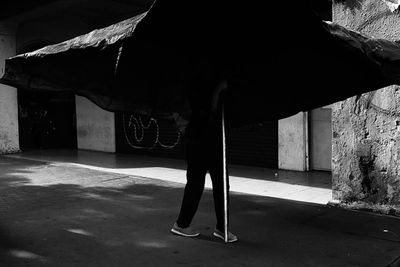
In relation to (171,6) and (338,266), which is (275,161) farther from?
(171,6)

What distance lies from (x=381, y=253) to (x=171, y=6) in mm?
3127

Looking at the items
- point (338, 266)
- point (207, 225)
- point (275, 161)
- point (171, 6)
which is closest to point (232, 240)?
point (207, 225)

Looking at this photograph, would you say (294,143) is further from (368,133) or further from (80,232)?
(80,232)

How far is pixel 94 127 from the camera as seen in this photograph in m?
13.8

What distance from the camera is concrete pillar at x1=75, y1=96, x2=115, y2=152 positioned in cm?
1337

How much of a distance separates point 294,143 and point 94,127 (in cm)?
635

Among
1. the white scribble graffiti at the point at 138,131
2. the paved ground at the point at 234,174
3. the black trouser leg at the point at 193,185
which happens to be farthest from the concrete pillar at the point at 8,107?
the black trouser leg at the point at 193,185

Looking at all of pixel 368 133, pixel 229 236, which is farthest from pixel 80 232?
pixel 368 133

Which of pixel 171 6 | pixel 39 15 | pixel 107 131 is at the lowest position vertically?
pixel 107 131

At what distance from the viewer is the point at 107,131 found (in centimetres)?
1345

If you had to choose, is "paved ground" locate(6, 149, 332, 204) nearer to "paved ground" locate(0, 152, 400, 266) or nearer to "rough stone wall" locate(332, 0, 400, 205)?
"paved ground" locate(0, 152, 400, 266)

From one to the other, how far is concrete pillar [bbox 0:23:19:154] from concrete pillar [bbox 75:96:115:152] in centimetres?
175

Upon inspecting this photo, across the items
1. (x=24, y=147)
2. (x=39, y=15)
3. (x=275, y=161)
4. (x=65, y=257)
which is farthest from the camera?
(x=24, y=147)

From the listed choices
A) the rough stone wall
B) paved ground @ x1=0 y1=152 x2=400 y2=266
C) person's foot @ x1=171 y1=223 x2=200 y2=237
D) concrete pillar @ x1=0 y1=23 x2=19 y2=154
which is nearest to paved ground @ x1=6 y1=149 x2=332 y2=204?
concrete pillar @ x1=0 y1=23 x2=19 y2=154
